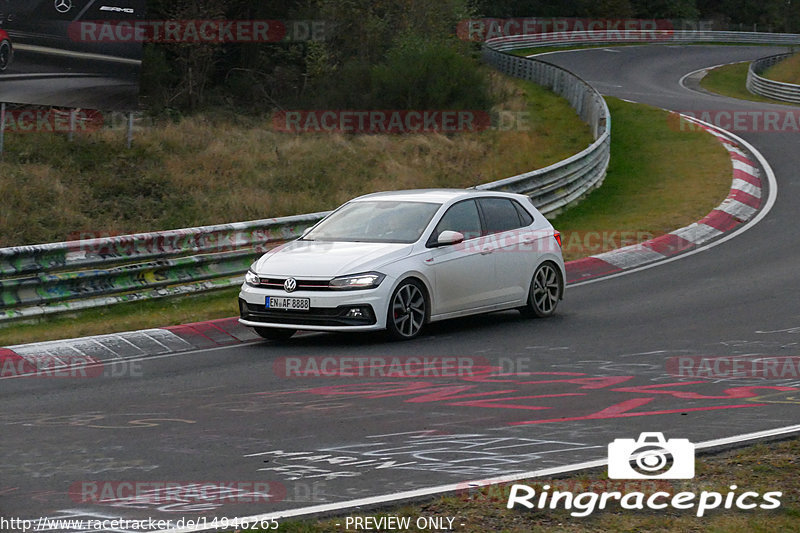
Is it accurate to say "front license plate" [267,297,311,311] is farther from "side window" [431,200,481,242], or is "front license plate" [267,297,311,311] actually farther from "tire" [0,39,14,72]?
"tire" [0,39,14,72]

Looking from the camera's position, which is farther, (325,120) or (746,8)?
(746,8)

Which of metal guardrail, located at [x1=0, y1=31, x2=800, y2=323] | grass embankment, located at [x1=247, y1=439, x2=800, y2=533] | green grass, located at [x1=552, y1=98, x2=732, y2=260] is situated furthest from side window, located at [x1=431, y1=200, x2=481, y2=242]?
grass embankment, located at [x1=247, y1=439, x2=800, y2=533]

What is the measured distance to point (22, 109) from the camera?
94.5ft

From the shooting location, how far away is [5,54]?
63.8 ft

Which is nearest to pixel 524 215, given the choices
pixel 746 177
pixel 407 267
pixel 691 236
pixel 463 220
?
pixel 463 220

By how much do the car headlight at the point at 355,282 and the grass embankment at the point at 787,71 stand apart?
44.3 metres

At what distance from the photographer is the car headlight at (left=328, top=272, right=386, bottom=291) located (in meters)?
11.2

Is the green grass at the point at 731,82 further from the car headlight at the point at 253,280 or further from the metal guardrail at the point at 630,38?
the car headlight at the point at 253,280

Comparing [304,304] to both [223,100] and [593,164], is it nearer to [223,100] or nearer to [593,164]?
[593,164]

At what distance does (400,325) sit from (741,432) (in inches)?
189

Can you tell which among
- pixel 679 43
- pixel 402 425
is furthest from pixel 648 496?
pixel 679 43

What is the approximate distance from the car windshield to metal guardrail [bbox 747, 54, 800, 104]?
114 ft

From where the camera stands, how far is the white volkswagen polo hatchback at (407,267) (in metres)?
11.3

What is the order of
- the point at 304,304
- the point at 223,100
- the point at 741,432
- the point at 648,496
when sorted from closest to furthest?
the point at 648,496 < the point at 741,432 < the point at 304,304 < the point at 223,100
